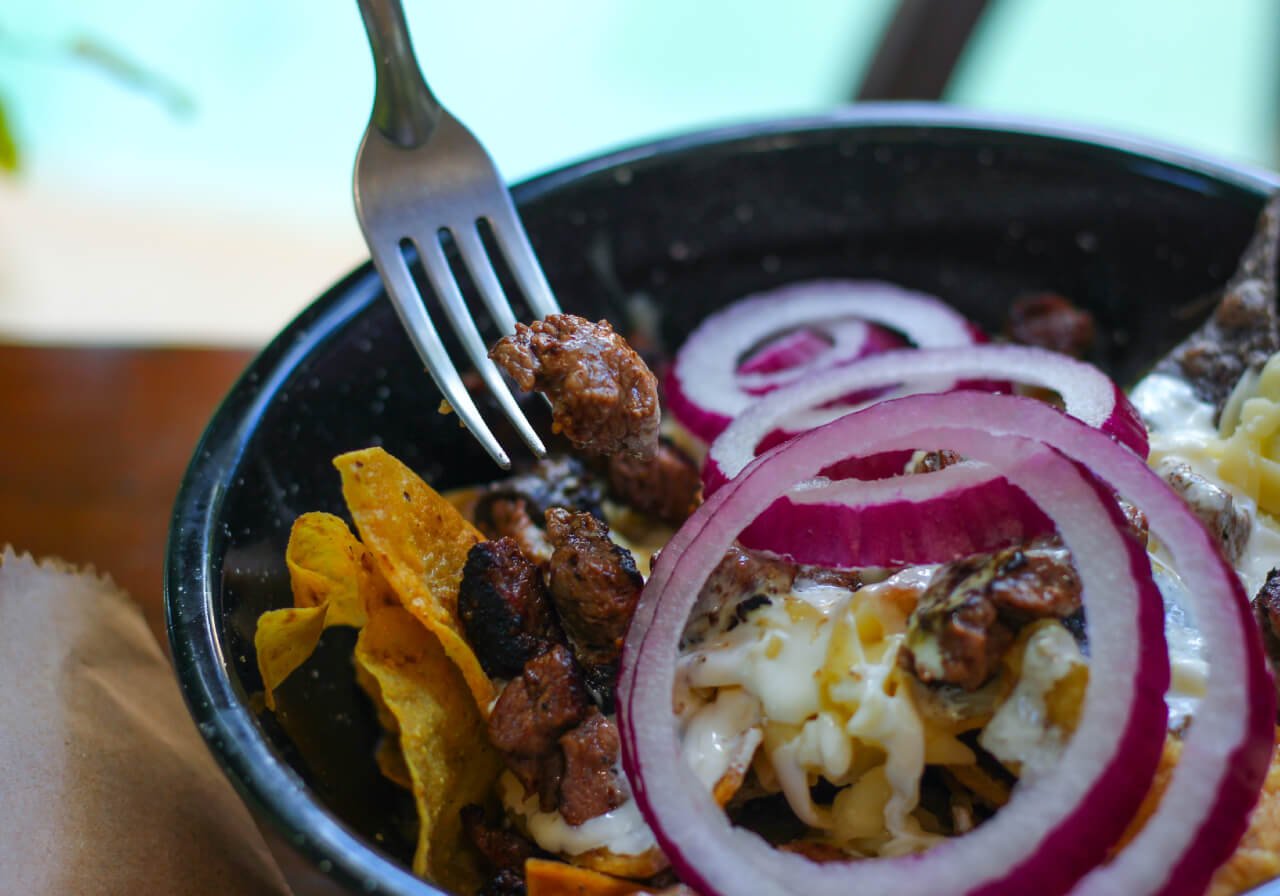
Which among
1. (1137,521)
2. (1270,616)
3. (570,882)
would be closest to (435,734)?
(570,882)

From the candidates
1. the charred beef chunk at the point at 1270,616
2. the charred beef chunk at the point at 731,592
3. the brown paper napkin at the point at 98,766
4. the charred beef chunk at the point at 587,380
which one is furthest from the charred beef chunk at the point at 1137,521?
the brown paper napkin at the point at 98,766

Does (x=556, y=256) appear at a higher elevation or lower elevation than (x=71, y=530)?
higher

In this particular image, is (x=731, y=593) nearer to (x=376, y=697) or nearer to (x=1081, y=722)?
(x=1081, y=722)

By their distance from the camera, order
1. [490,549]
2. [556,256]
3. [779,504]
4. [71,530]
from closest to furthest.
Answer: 1. [779,504]
2. [490,549]
3. [556,256]
4. [71,530]

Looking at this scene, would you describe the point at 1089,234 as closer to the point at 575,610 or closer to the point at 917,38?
the point at 575,610

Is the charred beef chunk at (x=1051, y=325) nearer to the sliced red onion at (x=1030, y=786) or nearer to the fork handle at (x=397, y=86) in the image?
the sliced red onion at (x=1030, y=786)

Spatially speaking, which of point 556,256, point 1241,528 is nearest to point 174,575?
point 556,256

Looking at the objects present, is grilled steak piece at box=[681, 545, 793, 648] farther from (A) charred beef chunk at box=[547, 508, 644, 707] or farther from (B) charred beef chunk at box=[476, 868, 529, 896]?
(B) charred beef chunk at box=[476, 868, 529, 896]
